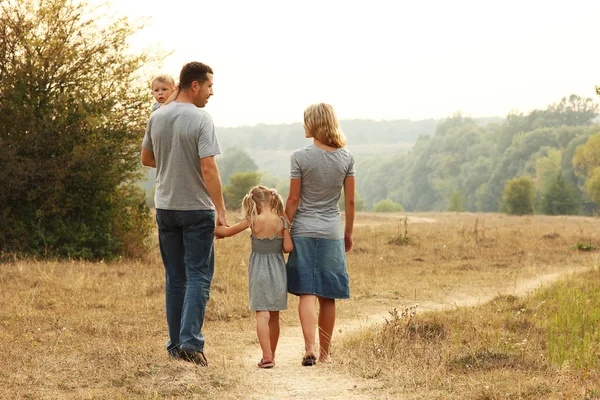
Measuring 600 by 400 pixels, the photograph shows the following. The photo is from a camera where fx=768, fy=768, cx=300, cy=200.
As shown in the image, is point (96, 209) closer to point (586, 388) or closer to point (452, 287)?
point (452, 287)

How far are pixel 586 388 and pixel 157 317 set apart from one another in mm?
6208

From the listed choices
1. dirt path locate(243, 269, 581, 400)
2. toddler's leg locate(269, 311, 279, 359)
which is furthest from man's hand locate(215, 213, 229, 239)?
dirt path locate(243, 269, 581, 400)

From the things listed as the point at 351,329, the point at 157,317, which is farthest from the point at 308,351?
the point at 157,317

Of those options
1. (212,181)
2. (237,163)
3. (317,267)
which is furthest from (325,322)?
(237,163)

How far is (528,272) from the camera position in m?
17.1

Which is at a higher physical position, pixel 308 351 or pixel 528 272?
pixel 308 351

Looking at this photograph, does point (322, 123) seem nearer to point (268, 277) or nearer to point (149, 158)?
point (268, 277)

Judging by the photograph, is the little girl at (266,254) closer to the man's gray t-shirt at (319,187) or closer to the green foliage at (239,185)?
the man's gray t-shirt at (319,187)

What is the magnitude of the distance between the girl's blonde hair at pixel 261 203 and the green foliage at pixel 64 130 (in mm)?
10513

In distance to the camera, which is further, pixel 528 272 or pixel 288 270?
pixel 528 272

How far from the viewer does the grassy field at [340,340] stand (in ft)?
20.4

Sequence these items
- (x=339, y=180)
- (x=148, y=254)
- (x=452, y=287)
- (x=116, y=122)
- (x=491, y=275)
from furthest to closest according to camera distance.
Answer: (x=148, y=254) < (x=116, y=122) < (x=491, y=275) < (x=452, y=287) < (x=339, y=180)

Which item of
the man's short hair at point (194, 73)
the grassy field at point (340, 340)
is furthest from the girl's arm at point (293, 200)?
the grassy field at point (340, 340)

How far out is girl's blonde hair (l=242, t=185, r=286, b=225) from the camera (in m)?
6.99
